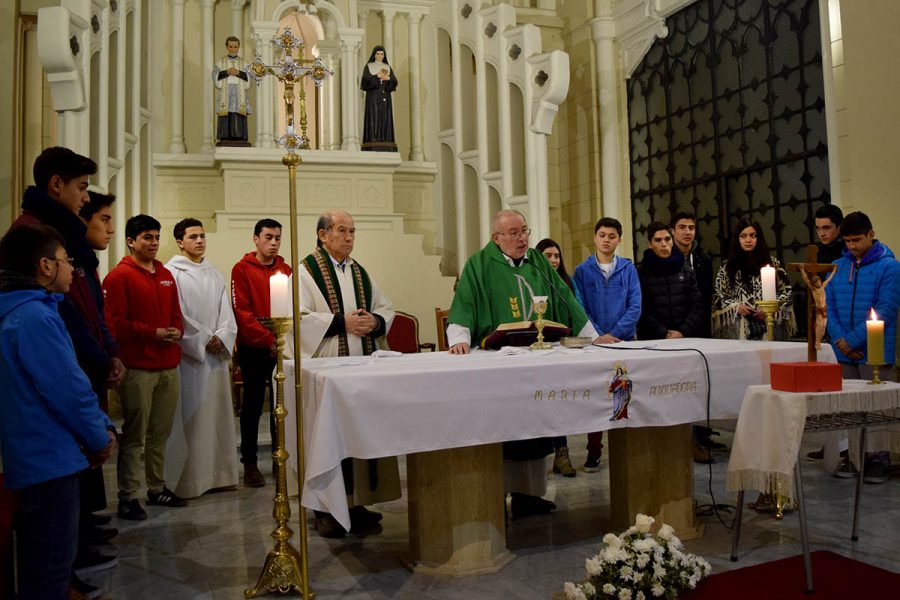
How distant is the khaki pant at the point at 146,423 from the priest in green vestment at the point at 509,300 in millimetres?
1774

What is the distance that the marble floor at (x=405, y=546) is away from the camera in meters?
3.08

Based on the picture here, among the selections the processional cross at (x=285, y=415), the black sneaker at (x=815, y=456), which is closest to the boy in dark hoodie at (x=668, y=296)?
the black sneaker at (x=815, y=456)

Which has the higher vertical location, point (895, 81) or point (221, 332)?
point (895, 81)

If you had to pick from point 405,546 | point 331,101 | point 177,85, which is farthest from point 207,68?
point 405,546

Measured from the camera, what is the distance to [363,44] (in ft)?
34.4

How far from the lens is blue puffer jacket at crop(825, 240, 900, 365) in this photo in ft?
15.3

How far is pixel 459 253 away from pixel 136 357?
5.94 metres

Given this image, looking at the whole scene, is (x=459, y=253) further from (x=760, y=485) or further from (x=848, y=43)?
(x=760, y=485)

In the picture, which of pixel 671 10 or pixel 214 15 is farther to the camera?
pixel 214 15

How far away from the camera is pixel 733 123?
7969mm

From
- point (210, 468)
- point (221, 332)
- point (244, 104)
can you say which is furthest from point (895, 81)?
point (244, 104)

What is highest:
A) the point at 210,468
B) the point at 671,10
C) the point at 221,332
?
the point at 671,10

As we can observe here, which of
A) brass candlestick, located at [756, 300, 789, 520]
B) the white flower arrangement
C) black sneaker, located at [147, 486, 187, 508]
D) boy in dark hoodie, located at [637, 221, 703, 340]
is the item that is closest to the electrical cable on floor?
brass candlestick, located at [756, 300, 789, 520]

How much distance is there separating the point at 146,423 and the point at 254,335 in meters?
0.90
